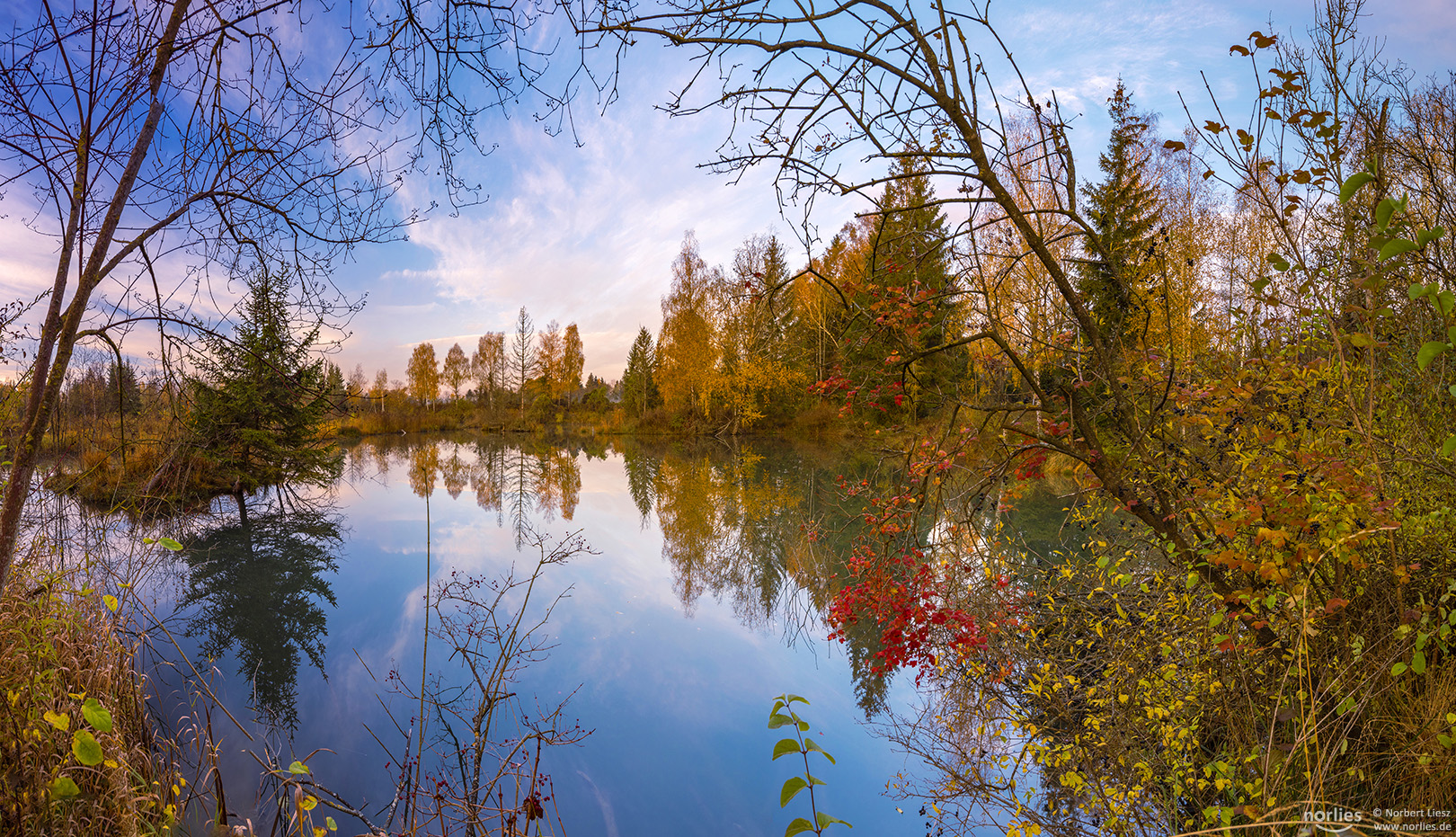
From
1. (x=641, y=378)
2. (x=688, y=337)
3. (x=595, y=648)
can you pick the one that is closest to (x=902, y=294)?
(x=595, y=648)

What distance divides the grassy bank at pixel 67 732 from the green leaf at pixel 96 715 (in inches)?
5.3

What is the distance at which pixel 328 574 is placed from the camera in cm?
793

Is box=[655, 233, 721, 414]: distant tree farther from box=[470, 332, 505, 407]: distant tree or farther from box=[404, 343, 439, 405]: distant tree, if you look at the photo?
box=[404, 343, 439, 405]: distant tree

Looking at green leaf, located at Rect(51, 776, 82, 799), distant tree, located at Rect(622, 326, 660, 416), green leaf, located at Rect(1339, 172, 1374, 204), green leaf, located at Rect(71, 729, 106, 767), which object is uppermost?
distant tree, located at Rect(622, 326, 660, 416)

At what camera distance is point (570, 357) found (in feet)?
132

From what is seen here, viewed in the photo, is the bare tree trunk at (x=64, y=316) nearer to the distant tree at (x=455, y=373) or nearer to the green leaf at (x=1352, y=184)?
the green leaf at (x=1352, y=184)

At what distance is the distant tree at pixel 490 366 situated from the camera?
41.7 metres

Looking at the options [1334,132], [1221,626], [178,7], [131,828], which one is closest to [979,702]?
[1221,626]

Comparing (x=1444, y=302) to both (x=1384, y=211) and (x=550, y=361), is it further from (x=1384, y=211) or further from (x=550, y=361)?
(x=550, y=361)

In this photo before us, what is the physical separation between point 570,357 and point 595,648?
3636 cm

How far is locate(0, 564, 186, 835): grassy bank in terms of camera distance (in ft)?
7.18

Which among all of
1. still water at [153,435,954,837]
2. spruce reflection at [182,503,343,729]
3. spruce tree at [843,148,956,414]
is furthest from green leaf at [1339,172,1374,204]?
spruce reflection at [182,503,343,729]

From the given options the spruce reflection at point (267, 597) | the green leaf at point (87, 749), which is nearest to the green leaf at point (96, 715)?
the green leaf at point (87, 749)

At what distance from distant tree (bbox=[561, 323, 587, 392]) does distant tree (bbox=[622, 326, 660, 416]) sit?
242 inches
